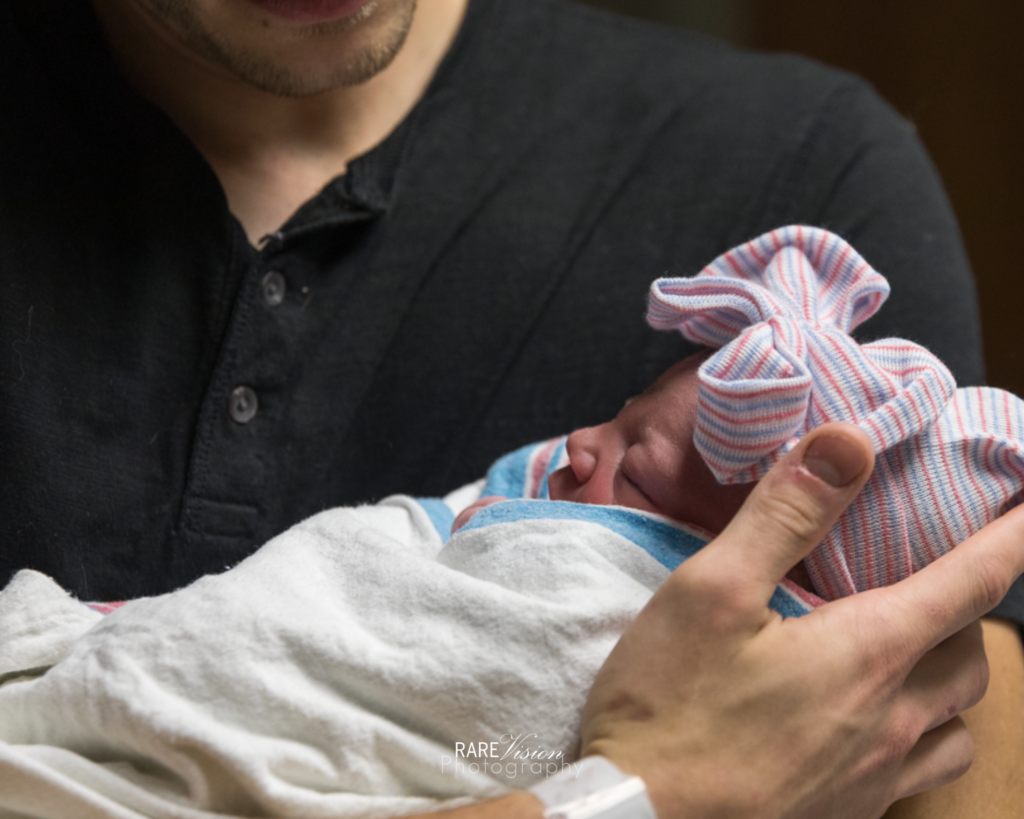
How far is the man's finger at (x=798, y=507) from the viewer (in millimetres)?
707

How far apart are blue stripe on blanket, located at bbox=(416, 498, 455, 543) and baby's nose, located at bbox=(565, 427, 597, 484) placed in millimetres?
143

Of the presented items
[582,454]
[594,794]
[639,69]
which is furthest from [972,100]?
[594,794]

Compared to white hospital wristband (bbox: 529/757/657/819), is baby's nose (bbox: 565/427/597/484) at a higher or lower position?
higher

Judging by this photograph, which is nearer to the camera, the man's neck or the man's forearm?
the man's forearm

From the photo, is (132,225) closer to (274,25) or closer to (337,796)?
(274,25)

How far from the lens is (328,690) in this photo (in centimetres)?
74

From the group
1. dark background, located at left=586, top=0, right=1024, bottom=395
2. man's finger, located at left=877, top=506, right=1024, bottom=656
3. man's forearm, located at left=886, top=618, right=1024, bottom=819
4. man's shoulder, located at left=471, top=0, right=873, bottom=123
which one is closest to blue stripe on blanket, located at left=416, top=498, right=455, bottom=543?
man's finger, located at left=877, top=506, right=1024, bottom=656

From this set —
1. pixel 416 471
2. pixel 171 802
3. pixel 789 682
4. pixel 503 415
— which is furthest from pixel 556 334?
pixel 171 802

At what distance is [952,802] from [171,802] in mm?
720

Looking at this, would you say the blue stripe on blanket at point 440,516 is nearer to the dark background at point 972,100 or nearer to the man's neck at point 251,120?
the man's neck at point 251,120

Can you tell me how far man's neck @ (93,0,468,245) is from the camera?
112 cm

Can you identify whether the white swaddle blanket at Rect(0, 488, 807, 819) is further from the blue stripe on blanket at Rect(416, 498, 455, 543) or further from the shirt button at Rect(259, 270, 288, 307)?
the shirt button at Rect(259, 270, 288, 307)

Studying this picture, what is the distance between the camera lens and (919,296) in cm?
115

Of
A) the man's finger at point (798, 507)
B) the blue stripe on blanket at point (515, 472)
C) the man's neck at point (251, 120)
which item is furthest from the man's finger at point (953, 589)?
the man's neck at point (251, 120)
